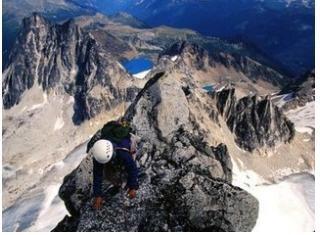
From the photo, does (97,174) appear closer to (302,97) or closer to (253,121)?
(253,121)

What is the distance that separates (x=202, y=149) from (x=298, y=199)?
23.9 metres

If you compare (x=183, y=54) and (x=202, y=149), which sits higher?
(x=202, y=149)

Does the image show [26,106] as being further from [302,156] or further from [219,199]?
[219,199]

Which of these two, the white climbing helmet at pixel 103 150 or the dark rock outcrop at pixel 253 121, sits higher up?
the white climbing helmet at pixel 103 150

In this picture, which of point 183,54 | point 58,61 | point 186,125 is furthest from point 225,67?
point 186,125

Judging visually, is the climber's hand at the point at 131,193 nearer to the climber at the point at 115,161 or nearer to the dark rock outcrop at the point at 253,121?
the climber at the point at 115,161

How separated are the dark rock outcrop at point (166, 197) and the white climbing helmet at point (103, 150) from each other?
5.88ft

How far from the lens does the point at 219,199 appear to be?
55.4ft

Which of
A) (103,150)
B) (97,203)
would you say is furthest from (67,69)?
(103,150)

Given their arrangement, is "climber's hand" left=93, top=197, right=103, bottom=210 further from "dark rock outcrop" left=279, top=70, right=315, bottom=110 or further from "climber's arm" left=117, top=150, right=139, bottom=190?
"dark rock outcrop" left=279, top=70, right=315, bottom=110

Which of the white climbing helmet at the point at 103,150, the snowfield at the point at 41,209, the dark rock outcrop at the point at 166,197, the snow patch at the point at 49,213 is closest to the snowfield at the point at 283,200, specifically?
the dark rock outcrop at the point at 166,197

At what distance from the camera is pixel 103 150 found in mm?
15508

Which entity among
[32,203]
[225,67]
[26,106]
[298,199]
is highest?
[298,199]

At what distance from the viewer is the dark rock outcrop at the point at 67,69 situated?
114 metres
